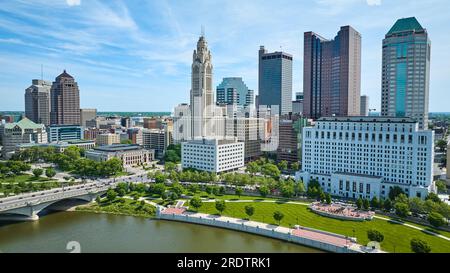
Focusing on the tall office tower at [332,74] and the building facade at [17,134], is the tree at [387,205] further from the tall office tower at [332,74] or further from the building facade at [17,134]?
the building facade at [17,134]

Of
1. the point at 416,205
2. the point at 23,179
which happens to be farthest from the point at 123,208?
the point at 416,205

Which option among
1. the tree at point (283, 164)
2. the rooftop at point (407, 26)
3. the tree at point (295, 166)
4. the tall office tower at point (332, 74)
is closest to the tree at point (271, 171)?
the tree at point (295, 166)

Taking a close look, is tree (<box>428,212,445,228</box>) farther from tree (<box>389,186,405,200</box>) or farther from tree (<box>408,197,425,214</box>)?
tree (<box>389,186,405,200</box>)

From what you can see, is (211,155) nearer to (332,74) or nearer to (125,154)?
A: (125,154)

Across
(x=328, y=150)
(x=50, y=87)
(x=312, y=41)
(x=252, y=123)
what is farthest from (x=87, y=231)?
(x=50, y=87)

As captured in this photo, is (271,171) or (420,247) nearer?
(420,247)
